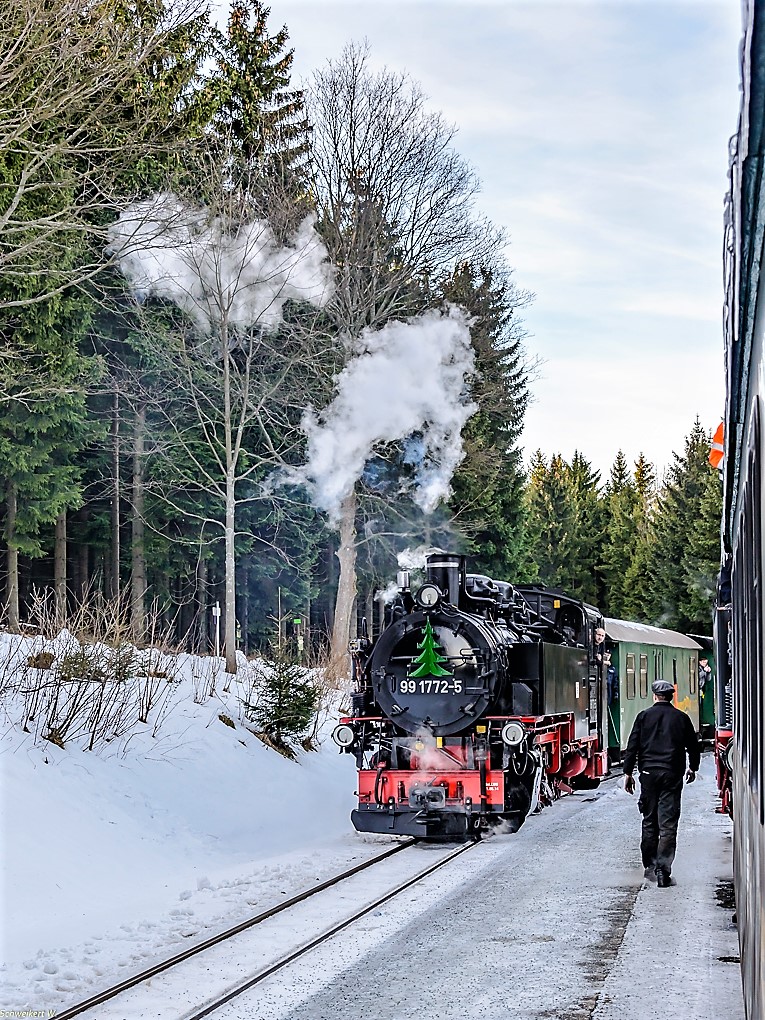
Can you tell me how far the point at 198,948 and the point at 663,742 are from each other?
14.7 ft

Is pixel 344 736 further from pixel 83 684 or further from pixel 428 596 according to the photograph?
pixel 83 684

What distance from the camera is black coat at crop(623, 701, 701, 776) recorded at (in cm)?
1007

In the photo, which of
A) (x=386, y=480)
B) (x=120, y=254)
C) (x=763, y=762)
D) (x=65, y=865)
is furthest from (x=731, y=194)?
(x=386, y=480)

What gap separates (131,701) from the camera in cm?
1345

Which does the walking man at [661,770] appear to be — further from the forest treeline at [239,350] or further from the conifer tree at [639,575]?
the conifer tree at [639,575]

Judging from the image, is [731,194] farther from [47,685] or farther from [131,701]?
[131,701]

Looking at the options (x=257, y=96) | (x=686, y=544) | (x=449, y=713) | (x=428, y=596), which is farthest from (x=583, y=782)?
(x=686, y=544)

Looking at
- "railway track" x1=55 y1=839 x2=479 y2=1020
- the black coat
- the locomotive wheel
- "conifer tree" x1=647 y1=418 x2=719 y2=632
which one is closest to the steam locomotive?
the black coat

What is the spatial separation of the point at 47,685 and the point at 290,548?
64.9 feet

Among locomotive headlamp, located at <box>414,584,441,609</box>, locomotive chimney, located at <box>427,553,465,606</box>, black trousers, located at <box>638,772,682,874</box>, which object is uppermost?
locomotive chimney, located at <box>427,553,465,606</box>

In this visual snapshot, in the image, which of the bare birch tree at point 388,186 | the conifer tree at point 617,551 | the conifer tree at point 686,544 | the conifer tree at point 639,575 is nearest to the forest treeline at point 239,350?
the bare birch tree at point 388,186

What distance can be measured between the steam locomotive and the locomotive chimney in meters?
0.01

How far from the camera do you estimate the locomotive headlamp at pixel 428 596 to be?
12477mm

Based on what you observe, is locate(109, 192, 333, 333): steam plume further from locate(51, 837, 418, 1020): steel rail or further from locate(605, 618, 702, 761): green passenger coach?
locate(51, 837, 418, 1020): steel rail
